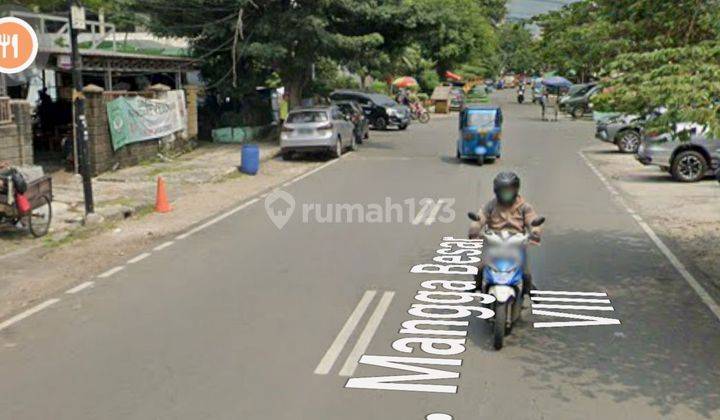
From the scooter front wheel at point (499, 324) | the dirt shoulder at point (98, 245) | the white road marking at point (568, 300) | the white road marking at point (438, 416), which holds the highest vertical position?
the scooter front wheel at point (499, 324)

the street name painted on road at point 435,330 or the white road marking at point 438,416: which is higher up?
the white road marking at point 438,416

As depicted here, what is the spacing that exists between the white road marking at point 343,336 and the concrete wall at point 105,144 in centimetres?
1329

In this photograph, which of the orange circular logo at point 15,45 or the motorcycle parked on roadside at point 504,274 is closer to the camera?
the motorcycle parked on roadside at point 504,274

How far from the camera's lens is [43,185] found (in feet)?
44.1

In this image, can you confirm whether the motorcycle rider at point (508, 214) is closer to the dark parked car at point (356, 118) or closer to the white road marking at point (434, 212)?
Result: the white road marking at point (434, 212)

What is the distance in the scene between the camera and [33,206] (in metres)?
13.0

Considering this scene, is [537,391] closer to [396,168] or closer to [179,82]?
[396,168]

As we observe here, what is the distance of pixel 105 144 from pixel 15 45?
4.89 meters

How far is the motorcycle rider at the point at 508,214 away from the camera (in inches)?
304

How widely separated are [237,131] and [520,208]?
23040 mm

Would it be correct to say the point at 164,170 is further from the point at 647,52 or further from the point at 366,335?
the point at 647,52

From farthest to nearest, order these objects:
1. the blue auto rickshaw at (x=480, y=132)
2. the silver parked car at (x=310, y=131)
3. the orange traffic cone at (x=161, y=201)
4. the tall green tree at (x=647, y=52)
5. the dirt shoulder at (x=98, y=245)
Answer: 1. the silver parked car at (x=310, y=131)
2. the blue auto rickshaw at (x=480, y=132)
3. the orange traffic cone at (x=161, y=201)
4. the dirt shoulder at (x=98, y=245)
5. the tall green tree at (x=647, y=52)

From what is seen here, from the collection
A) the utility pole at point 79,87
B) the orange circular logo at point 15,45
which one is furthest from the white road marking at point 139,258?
the orange circular logo at point 15,45

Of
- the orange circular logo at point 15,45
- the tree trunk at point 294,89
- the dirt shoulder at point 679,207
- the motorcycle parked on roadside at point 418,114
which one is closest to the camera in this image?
the dirt shoulder at point 679,207
